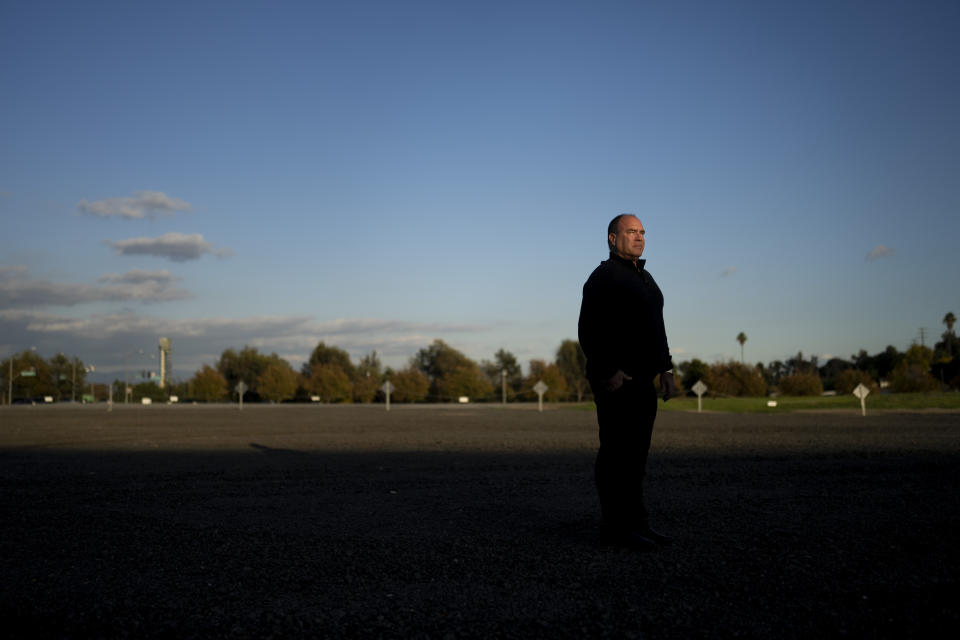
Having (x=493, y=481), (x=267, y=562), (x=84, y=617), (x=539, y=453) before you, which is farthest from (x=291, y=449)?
(x=84, y=617)

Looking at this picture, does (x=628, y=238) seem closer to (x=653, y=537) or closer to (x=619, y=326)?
(x=619, y=326)

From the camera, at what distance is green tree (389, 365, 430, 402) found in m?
99.3

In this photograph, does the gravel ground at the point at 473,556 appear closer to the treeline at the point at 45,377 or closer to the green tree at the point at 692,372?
the green tree at the point at 692,372

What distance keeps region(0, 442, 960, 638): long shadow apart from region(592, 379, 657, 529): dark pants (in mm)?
280

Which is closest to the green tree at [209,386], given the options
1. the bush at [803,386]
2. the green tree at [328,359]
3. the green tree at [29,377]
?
the green tree at [328,359]

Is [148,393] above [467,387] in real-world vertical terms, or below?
below

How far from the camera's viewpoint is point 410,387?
329ft

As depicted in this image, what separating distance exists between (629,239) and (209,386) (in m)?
113

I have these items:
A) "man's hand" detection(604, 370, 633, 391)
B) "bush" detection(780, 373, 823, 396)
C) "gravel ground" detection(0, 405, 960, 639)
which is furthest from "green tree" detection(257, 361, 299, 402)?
A: "man's hand" detection(604, 370, 633, 391)

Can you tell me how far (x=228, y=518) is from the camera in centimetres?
581

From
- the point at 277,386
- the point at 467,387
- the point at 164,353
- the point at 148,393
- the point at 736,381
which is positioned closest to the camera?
the point at 736,381

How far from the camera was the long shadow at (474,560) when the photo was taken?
297cm

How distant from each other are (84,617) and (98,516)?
3.26 meters

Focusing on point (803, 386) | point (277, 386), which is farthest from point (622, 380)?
point (277, 386)
